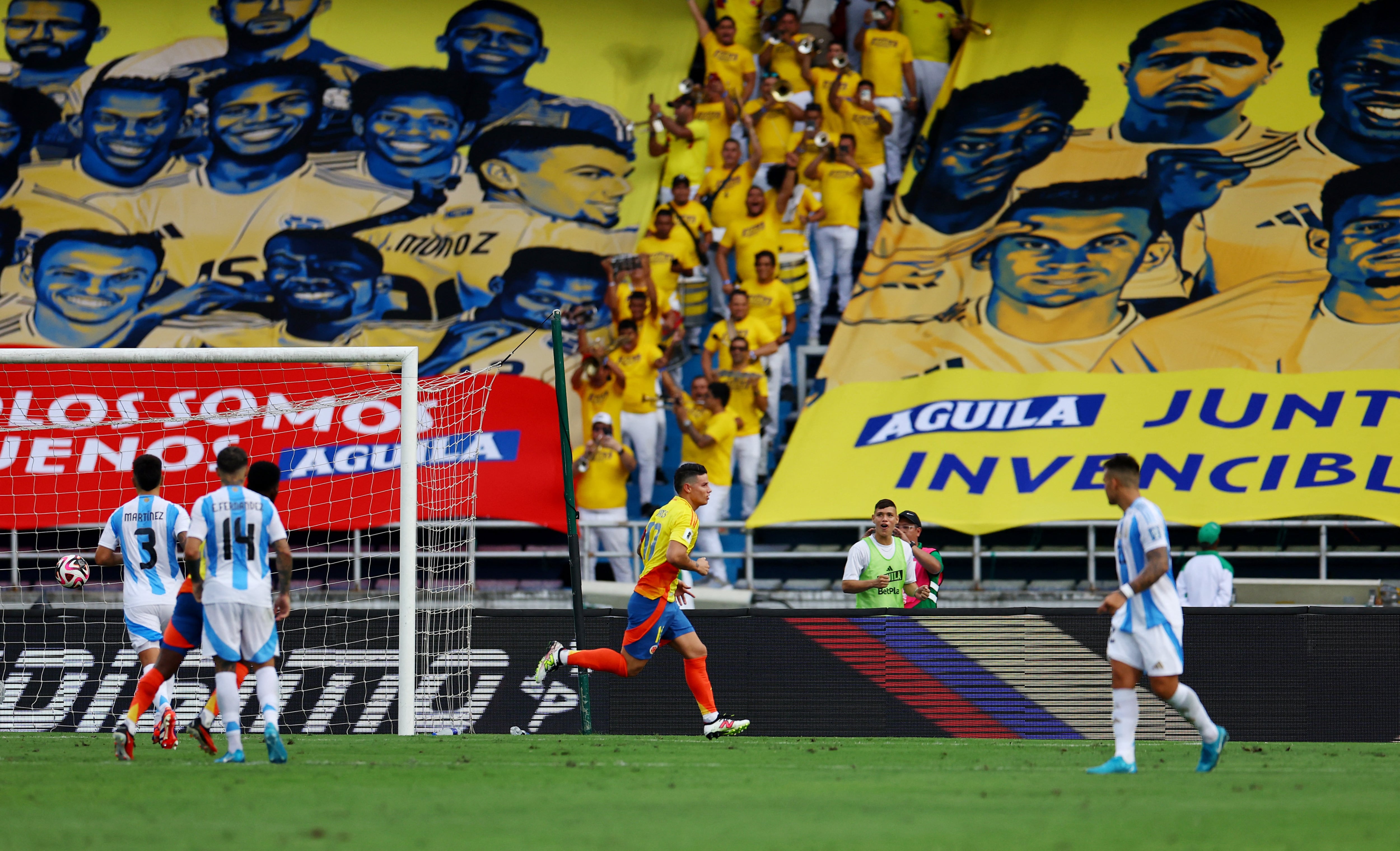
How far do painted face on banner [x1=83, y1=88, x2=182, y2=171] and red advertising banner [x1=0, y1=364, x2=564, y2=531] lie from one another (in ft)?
13.3

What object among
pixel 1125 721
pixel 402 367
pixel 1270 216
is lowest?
pixel 1125 721

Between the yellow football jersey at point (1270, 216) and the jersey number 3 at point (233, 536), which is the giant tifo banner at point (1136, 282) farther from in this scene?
the jersey number 3 at point (233, 536)

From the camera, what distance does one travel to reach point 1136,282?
56.6 ft

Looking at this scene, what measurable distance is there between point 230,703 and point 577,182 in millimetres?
12303

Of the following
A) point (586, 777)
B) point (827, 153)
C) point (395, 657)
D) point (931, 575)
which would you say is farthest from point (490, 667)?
point (827, 153)

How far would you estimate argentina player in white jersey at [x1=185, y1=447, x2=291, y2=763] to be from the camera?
28.1 feet

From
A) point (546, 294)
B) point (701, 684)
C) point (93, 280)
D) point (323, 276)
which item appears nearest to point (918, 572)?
point (701, 684)

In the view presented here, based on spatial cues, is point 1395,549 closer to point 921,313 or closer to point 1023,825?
point 921,313

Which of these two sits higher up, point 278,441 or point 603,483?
point 278,441

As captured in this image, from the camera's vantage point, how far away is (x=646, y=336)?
695 inches

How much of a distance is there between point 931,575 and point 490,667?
13.2ft

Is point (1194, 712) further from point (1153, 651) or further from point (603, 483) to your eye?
point (603, 483)

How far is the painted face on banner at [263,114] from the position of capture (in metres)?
20.1

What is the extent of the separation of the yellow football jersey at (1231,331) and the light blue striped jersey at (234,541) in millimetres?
10762
